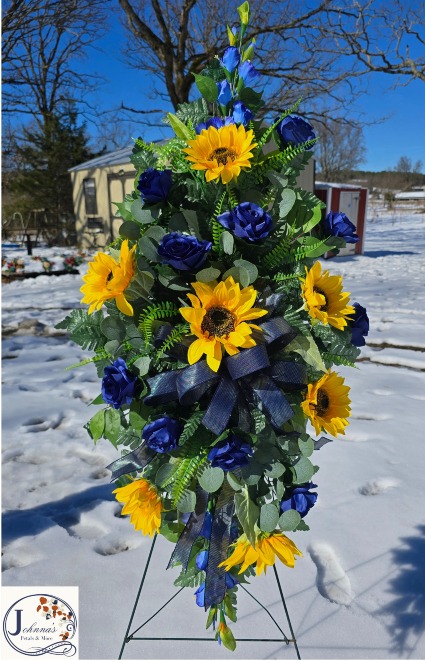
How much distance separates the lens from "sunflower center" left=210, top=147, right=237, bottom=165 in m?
1.17

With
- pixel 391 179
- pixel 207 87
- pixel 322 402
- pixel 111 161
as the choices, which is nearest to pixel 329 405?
pixel 322 402

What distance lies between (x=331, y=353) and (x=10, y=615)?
128 cm

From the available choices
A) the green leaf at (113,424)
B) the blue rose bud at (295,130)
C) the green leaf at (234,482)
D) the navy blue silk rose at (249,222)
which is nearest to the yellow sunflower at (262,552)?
the green leaf at (234,482)

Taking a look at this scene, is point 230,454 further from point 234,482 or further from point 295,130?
point 295,130

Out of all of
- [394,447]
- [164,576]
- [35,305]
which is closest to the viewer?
[164,576]

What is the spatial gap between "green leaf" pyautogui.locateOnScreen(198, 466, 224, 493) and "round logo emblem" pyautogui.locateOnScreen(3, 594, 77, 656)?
72cm

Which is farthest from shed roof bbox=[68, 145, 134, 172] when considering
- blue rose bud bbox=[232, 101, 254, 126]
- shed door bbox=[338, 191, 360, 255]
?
blue rose bud bbox=[232, 101, 254, 126]

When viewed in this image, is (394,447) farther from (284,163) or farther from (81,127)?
(81,127)

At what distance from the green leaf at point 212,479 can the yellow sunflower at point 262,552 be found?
223 millimetres

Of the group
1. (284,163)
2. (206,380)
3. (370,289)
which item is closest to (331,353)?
(206,380)

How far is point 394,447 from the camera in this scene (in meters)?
2.98

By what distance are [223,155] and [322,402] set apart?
0.69 m

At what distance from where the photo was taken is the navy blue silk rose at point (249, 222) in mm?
1109

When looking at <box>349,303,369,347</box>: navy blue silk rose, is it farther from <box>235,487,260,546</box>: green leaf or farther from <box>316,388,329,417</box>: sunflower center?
<box>235,487,260,546</box>: green leaf
